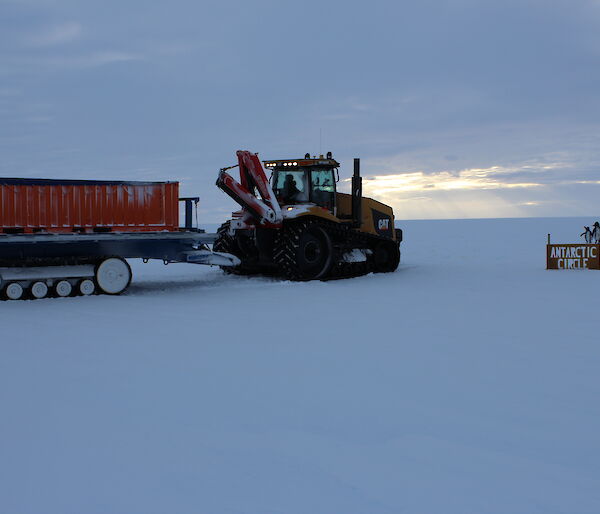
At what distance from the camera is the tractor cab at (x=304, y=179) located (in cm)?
1639

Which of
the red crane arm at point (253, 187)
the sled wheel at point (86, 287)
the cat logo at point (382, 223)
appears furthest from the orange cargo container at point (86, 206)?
the cat logo at point (382, 223)

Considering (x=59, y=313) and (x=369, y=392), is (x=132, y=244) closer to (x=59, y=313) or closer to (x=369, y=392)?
(x=59, y=313)

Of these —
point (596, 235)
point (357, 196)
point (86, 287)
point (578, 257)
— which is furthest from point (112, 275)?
point (596, 235)

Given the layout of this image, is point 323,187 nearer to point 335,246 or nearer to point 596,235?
point 335,246

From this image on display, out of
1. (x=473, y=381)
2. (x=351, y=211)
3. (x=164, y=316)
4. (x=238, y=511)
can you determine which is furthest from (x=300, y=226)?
(x=238, y=511)

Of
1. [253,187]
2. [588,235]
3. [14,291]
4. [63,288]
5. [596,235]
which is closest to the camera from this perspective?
[14,291]

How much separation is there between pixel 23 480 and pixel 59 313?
7041mm

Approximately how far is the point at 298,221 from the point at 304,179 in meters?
1.37

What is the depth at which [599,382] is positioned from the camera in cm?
616

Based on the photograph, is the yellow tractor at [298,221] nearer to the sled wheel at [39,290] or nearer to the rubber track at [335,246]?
the rubber track at [335,246]

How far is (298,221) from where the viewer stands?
51.9ft

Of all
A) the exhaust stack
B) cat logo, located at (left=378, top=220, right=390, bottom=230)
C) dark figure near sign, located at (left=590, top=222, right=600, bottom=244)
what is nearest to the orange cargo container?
the exhaust stack

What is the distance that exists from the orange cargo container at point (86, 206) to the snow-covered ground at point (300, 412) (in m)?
2.87

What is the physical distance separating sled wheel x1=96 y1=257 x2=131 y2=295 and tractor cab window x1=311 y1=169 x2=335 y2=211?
227 inches
